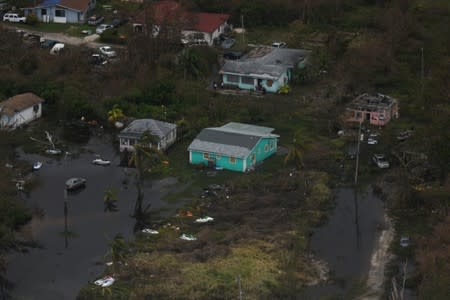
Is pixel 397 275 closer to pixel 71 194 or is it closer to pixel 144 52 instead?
pixel 71 194

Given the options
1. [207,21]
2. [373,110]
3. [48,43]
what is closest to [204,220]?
[373,110]

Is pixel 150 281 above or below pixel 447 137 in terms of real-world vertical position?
below

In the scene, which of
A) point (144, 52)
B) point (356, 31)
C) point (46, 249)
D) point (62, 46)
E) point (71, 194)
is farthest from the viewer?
point (356, 31)

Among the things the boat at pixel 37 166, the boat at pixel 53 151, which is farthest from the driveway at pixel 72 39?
the boat at pixel 37 166

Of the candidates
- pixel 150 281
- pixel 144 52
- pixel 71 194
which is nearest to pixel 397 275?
pixel 150 281

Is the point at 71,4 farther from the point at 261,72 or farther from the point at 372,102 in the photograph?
the point at 372,102
